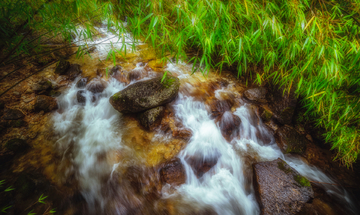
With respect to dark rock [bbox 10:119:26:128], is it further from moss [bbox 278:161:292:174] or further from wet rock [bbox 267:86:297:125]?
wet rock [bbox 267:86:297:125]

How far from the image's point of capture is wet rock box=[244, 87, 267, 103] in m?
4.12

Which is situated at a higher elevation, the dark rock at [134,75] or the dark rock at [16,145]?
the dark rock at [134,75]

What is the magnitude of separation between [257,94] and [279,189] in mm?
2585

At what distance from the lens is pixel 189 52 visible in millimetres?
5227

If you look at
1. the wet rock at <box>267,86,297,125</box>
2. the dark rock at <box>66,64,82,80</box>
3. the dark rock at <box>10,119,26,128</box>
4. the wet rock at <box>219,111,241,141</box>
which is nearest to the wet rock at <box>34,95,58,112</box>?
the dark rock at <box>10,119,26,128</box>

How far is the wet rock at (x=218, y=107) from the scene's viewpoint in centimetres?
392

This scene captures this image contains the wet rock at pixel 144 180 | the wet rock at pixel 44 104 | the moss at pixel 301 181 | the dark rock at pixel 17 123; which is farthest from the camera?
the wet rock at pixel 44 104

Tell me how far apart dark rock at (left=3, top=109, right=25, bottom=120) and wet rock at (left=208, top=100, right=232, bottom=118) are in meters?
4.98

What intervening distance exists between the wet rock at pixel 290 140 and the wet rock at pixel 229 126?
3.75 feet

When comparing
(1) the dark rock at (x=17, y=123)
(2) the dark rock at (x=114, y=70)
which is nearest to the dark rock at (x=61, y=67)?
(2) the dark rock at (x=114, y=70)

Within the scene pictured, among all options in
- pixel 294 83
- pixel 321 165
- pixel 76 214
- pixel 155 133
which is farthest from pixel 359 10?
pixel 76 214

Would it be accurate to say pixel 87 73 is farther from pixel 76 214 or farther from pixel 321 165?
pixel 321 165

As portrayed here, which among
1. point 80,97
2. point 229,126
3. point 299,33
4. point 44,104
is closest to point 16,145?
point 44,104

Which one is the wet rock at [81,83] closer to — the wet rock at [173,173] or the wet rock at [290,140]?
the wet rock at [173,173]
